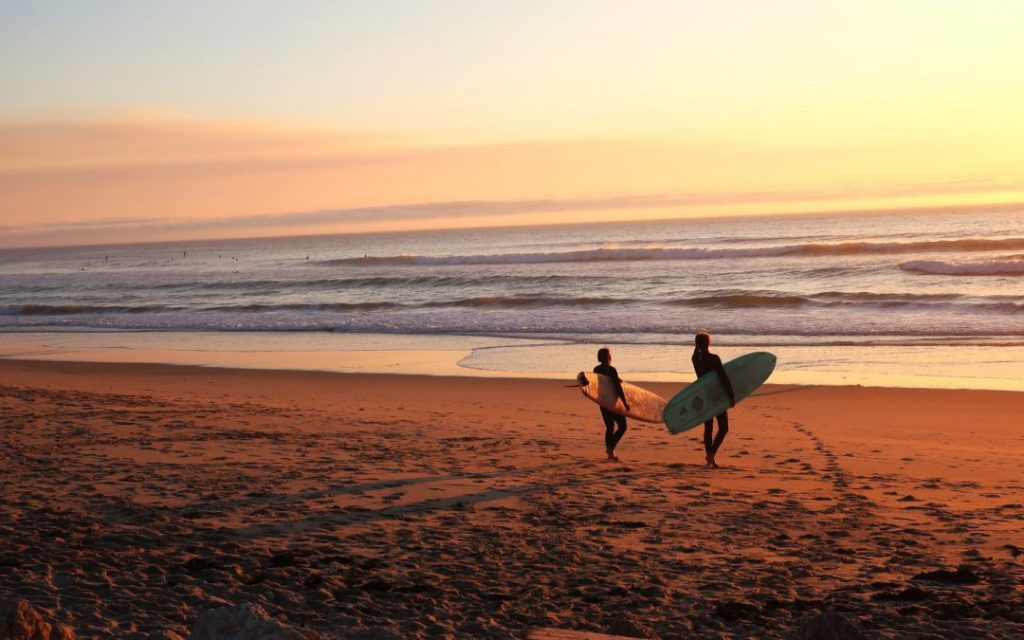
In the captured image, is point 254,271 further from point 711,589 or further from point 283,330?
point 711,589

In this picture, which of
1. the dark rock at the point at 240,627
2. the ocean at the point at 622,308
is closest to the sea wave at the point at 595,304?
the ocean at the point at 622,308

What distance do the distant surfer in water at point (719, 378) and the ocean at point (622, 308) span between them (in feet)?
20.7

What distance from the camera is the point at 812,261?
154ft

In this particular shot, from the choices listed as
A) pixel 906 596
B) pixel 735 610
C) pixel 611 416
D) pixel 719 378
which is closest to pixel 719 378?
pixel 719 378

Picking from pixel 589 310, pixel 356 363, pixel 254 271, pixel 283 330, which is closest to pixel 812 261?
pixel 589 310

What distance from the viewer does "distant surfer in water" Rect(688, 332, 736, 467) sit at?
986cm

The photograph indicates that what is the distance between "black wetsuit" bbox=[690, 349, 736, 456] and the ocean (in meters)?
6.31

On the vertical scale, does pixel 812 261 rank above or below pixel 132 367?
above

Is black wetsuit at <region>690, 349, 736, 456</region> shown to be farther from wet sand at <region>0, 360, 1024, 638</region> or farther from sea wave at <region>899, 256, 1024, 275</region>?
sea wave at <region>899, 256, 1024, 275</region>

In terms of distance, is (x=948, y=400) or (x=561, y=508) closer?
(x=561, y=508)

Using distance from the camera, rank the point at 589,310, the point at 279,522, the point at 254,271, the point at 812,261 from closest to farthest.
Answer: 1. the point at 279,522
2. the point at 589,310
3. the point at 812,261
4. the point at 254,271

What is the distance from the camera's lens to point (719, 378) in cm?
1005

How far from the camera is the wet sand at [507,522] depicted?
5.45 metres

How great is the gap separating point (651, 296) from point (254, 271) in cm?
3791
